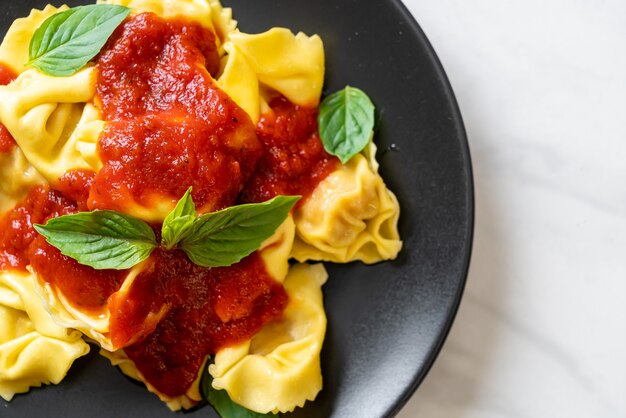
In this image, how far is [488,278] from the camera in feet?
13.7

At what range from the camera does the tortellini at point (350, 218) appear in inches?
145

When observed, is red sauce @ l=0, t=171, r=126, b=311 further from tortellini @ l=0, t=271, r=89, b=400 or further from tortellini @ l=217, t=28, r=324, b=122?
tortellini @ l=217, t=28, r=324, b=122

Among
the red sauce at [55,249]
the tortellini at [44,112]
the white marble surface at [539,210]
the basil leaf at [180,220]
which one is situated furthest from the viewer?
the white marble surface at [539,210]

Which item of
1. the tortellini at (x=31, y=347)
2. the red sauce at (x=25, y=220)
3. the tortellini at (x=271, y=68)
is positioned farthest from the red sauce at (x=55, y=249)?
the tortellini at (x=271, y=68)

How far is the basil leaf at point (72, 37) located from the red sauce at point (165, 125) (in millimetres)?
83

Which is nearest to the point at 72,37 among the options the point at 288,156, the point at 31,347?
the point at 288,156

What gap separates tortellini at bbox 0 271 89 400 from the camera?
11.6 ft

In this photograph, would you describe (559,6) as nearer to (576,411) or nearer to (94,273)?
(576,411)

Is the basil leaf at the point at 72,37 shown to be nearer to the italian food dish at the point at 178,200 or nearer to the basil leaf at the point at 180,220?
the italian food dish at the point at 178,200

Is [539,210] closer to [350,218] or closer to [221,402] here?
[350,218]

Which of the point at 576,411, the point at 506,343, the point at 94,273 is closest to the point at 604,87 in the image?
the point at 506,343

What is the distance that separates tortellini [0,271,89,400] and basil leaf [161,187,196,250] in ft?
2.62

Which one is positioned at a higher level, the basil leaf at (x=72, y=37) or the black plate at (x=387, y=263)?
the basil leaf at (x=72, y=37)

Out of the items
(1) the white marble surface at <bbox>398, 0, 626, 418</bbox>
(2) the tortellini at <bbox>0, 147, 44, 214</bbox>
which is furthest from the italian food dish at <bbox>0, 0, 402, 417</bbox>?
(1) the white marble surface at <bbox>398, 0, 626, 418</bbox>
